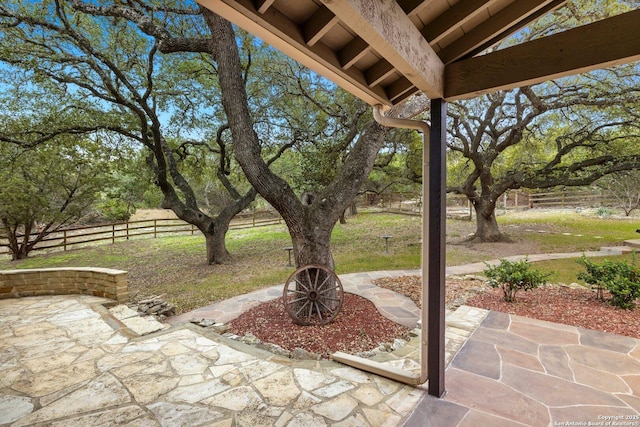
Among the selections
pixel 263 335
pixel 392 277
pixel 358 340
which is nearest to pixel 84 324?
pixel 263 335

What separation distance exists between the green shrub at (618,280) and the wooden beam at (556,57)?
336 cm

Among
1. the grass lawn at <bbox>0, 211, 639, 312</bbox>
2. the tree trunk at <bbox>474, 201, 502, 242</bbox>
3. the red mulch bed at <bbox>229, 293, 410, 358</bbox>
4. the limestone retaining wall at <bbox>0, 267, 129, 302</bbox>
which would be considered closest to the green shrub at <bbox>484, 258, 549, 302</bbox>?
the red mulch bed at <bbox>229, 293, 410, 358</bbox>

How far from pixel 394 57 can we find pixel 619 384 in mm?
2738

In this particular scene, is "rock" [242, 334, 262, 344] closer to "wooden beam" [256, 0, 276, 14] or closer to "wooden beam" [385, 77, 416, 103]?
"wooden beam" [385, 77, 416, 103]

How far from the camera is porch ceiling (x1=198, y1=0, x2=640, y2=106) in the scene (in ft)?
3.77

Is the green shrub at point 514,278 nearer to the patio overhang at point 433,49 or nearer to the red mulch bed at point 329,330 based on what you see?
the red mulch bed at point 329,330

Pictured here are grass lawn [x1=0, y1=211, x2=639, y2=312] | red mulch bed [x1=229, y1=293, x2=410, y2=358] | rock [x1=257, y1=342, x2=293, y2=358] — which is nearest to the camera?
rock [x1=257, y1=342, x2=293, y2=358]

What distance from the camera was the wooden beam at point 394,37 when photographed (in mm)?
1052

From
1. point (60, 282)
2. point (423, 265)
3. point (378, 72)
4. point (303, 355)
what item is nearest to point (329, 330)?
point (303, 355)

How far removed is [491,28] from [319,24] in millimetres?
1052

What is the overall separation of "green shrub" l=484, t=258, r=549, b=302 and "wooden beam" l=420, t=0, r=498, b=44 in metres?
3.25

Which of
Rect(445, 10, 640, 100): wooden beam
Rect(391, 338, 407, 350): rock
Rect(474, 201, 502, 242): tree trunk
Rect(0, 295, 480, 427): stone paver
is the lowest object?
Rect(391, 338, 407, 350): rock

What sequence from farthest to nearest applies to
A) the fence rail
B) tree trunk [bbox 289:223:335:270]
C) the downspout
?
the fence rail → tree trunk [bbox 289:223:335:270] → the downspout

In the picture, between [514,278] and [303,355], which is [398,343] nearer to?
[303,355]
